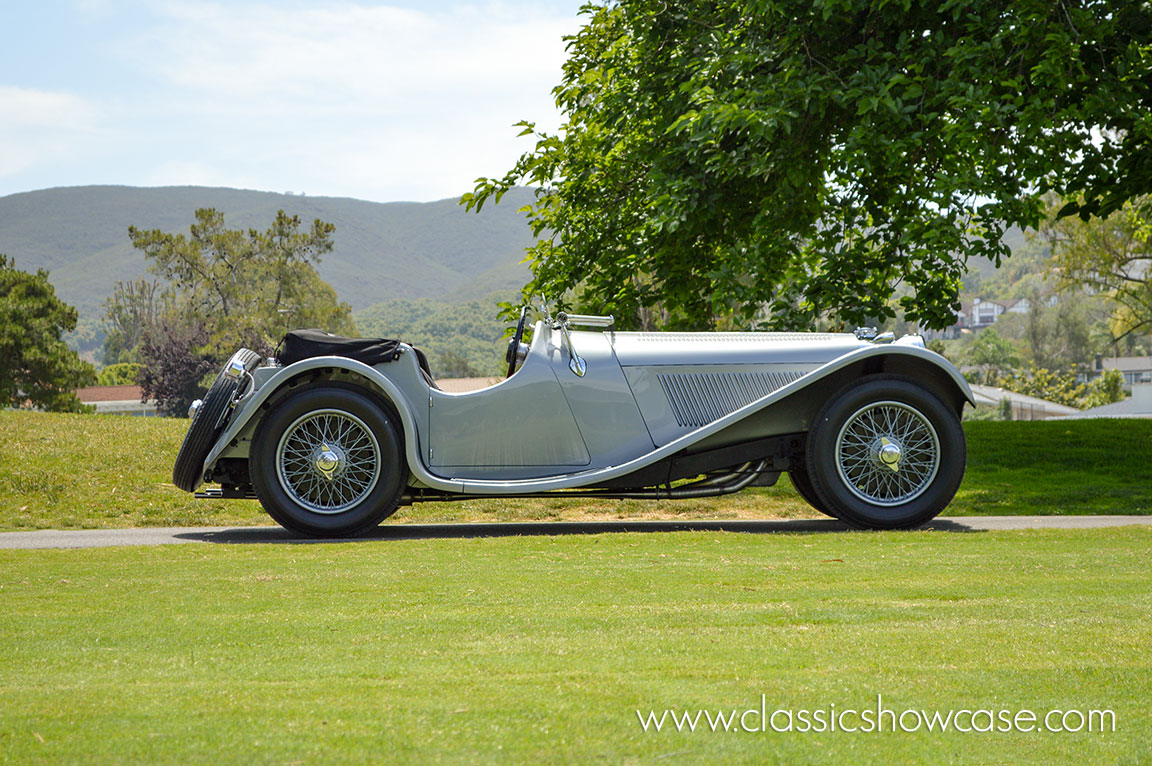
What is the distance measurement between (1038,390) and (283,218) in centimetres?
7001

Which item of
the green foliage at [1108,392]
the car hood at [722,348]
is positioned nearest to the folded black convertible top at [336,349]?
the car hood at [722,348]

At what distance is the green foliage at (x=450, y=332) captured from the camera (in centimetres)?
10600

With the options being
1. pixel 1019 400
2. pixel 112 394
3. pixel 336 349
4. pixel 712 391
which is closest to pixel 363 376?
pixel 336 349

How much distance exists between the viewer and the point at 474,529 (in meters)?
8.75

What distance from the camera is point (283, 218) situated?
73.2 metres

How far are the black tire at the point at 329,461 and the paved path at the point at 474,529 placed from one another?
22cm

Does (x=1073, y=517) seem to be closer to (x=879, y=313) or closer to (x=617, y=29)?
(x=879, y=313)

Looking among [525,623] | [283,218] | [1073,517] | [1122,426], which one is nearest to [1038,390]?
[283,218]

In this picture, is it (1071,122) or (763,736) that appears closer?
(763,736)

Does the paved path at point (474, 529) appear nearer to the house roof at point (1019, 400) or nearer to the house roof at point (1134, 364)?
the house roof at point (1019, 400)

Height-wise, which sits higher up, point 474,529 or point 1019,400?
point 474,529

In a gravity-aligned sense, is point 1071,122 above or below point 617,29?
below

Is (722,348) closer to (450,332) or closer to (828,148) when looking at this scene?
(828,148)

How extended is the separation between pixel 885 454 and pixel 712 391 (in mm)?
1376
